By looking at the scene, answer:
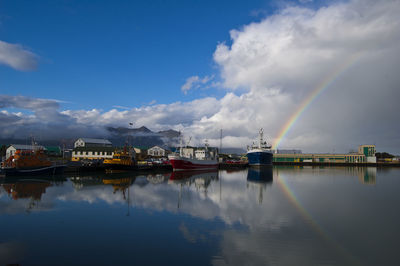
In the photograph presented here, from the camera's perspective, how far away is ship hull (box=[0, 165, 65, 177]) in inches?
1441

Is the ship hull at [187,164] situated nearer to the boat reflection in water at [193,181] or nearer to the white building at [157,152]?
the boat reflection in water at [193,181]

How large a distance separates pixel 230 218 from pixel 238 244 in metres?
4.57

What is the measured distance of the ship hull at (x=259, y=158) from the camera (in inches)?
3434

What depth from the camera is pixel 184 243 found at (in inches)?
436

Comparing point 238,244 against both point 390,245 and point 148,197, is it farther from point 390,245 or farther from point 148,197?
point 148,197

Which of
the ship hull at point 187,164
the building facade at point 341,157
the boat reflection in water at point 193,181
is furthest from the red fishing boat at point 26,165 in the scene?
the building facade at point 341,157

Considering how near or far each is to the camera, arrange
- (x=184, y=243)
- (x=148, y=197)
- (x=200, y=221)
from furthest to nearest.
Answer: (x=148, y=197)
(x=200, y=221)
(x=184, y=243)

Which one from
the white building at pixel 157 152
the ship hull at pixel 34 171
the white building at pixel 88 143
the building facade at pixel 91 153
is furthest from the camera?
the white building at pixel 157 152

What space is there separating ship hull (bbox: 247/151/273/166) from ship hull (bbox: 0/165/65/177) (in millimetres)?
60920

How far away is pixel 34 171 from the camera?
38844 millimetres

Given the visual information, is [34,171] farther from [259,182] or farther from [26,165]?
[259,182]

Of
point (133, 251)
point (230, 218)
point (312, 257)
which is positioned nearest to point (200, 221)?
point (230, 218)

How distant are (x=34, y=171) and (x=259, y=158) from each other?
65.5 metres

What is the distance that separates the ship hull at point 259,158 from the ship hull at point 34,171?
60.9m
